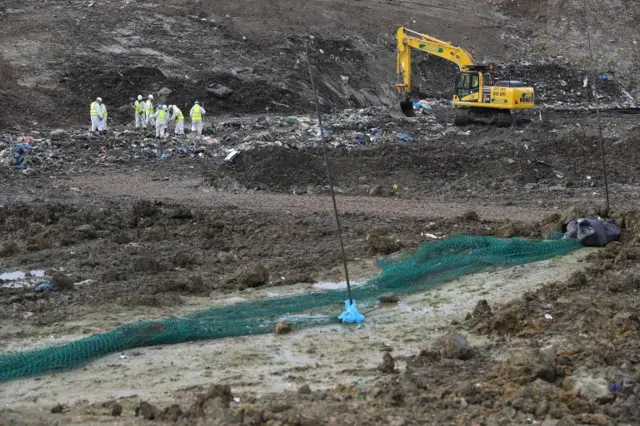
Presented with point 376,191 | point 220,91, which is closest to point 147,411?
point 376,191

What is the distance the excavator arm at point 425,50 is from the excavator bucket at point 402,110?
0.77 m

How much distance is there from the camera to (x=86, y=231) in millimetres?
13773

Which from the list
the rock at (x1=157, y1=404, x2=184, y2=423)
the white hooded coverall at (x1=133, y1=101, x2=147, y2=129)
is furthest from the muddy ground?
the white hooded coverall at (x1=133, y1=101, x2=147, y2=129)

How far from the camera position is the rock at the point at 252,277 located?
11383 mm

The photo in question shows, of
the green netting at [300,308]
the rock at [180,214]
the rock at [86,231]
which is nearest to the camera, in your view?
the green netting at [300,308]

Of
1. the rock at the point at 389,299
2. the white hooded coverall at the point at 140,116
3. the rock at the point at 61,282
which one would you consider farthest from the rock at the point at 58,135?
the rock at the point at 389,299

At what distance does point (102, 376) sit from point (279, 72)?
24.3 m

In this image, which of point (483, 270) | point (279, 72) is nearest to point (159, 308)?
point (483, 270)

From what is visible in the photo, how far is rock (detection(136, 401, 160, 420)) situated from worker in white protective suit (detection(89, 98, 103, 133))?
61.8 feet

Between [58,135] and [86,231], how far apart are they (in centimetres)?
1086

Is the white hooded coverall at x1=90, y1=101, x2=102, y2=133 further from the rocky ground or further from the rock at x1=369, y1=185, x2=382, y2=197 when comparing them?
the rock at x1=369, y1=185, x2=382, y2=197

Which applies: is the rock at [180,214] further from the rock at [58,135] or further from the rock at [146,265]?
the rock at [58,135]

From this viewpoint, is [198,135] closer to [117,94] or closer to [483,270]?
[117,94]

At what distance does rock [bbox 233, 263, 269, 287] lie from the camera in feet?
37.3
